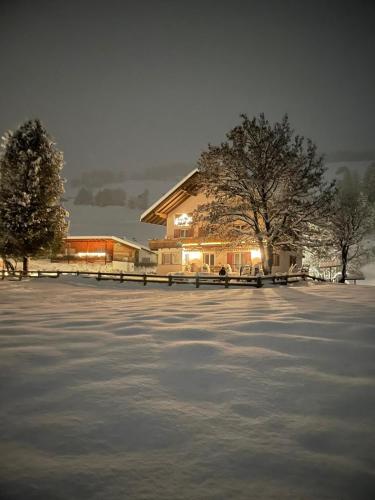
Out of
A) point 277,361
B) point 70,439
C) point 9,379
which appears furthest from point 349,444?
point 9,379

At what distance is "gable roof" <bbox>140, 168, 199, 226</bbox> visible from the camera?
29234mm

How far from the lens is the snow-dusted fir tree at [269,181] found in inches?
762

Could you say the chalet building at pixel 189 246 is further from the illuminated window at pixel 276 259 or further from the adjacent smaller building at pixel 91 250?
the adjacent smaller building at pixel 91 250

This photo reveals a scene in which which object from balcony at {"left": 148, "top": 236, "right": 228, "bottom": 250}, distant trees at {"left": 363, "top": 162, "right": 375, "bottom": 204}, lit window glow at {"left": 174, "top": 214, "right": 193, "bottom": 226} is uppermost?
distant trees at {"left": 363, "top": 162, "right": 375, "bottom": 204}

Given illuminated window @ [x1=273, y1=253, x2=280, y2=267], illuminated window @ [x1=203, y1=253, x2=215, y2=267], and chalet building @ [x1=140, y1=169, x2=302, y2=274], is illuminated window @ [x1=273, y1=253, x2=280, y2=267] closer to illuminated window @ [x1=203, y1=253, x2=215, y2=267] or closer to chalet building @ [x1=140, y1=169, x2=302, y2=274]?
chalet building @ [x1=140, y1=169, x2=302, y2=274]

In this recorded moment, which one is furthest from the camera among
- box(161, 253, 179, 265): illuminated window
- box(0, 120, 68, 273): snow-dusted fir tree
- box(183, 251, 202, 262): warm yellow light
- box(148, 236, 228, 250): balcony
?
box(161, 253, 179, 265): illuminated window

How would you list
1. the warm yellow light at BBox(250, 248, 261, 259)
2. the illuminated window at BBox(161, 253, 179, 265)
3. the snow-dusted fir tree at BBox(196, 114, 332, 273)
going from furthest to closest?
the illuminated window at BBox(161, 253, 179, 265), the warm yellow light at BBox(250, 248, 261, 259), the snow-dusted fir tree at BBox(196, 114, 332, 273)

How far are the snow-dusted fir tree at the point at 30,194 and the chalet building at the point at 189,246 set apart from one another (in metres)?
9.40

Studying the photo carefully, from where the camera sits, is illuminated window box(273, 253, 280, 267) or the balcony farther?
illuminated window box(273, 253, 280, 267)

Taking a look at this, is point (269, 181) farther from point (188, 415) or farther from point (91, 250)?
point (91, 250)

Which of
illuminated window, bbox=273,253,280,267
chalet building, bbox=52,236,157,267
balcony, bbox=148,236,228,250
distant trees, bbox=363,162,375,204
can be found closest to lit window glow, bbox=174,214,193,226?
balcony, bbox=148,236,228,250

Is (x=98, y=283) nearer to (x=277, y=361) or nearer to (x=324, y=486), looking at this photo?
(x=277, y=361)

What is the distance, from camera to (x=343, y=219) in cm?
3173

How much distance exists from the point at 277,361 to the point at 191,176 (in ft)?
85.9
